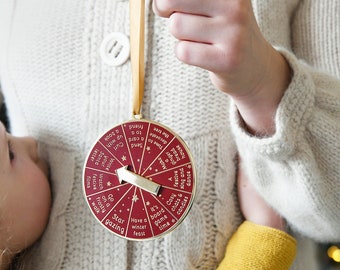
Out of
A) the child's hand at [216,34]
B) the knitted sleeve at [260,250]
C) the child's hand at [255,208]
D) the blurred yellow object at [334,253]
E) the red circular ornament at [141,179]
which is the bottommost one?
the blurred yellow object at [334,253]

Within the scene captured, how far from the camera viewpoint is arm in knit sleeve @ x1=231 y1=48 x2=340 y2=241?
66 cm

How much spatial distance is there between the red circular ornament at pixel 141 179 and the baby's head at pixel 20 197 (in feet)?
0.54

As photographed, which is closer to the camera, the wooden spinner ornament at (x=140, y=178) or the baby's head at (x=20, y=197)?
the wooden spinner ornament at (x=140, y=178)

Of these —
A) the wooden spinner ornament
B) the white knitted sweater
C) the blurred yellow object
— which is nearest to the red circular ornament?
the wooden spinner ornament

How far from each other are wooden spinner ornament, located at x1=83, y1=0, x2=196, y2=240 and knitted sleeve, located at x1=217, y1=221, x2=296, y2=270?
15 centimetres

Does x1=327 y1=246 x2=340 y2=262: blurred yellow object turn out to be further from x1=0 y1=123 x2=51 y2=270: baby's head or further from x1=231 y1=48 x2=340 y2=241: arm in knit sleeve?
x1=0 y1=123 x2=51 y2=270: baby's head

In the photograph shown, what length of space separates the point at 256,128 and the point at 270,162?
0.19 ft

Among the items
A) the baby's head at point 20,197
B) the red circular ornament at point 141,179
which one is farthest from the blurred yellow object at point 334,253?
the baby's head at point 20,197

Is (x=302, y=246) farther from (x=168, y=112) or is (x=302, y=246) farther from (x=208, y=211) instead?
(x=168, y=112)

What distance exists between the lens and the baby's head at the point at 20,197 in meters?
0.77

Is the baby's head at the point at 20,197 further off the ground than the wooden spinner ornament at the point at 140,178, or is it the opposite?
the wooden spinner ornament at the point at 140,178

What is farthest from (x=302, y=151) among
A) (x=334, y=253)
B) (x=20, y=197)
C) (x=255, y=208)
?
(x=20, y=197)

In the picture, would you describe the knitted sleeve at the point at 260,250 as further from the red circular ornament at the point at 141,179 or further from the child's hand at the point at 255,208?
the red circular ornament at the point at 141,179

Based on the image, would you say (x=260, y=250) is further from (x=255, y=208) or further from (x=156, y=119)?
(x=156, y=119)
